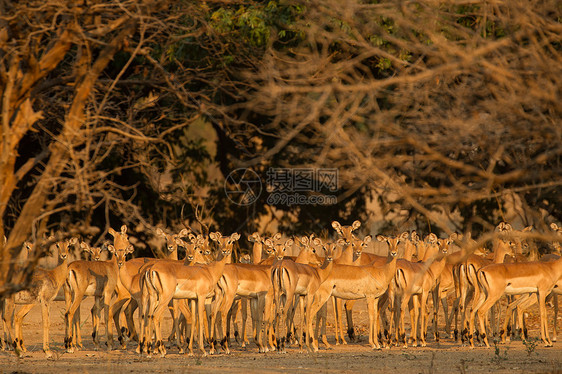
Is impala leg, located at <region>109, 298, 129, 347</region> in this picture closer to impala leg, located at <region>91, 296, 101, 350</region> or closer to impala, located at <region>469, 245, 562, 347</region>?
impala leg, located at <region>91, 296, 101, 350</region>

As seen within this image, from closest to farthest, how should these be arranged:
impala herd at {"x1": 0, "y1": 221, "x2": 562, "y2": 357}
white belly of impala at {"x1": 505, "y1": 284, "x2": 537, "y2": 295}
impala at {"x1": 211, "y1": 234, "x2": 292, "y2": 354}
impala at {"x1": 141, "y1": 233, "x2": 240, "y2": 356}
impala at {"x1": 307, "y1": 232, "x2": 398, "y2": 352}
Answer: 1. impala at {"x1": 141, "y1": 233, "x2": 240, "y2": 356}
2. impala herd at {"x1": 0, "y1": 221, "x2": 562, "y2": 357}
3. impala at {"x1": 211, "y1": 234, "x2": 292, "y2": 354}
4. white belly of impala at {"x1": 505, "y1": 284, "x2": 537, "y2": 295}
5. impala at {"x1": 307, "y1": 232, "x2": 398, "y2": 352}

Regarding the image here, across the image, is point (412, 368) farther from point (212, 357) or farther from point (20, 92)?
point (20, 92)

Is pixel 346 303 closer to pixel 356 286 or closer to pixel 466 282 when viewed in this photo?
pixel 356 286

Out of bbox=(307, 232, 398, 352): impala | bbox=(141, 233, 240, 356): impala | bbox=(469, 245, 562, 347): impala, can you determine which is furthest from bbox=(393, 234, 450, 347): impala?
bbox=(141, 233, 240, 356): impala

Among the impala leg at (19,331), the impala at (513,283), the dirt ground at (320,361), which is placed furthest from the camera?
the impala at (513,283)

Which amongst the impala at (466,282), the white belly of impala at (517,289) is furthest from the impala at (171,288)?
the white belly of impala at (517,289)

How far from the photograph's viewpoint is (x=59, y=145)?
9031mm

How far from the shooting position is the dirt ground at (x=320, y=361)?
1145cm

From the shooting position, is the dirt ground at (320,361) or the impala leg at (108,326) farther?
the impala leg at (108,326)

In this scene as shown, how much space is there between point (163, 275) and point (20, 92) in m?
5.24

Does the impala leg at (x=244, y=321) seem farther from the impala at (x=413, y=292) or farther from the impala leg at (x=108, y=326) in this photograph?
the impala at (x=413, y=292)

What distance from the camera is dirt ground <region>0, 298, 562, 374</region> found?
11.5 metres

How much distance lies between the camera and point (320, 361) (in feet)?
42.0

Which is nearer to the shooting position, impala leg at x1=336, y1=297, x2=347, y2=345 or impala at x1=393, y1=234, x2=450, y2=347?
impala at x1=393, y1=234, x2=450, y2=347
